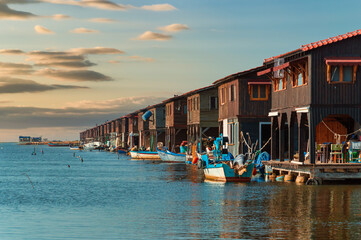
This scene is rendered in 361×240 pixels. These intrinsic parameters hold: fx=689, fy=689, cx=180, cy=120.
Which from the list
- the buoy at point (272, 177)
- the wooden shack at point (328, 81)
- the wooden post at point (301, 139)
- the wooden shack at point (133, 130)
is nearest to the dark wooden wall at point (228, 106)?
the buoy at point (272, 177)

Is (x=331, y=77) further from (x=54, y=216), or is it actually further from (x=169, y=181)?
(x=54, y=216)

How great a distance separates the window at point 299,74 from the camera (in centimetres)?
4289

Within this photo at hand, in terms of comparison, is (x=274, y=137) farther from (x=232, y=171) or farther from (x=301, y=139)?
(x=301, y=139)

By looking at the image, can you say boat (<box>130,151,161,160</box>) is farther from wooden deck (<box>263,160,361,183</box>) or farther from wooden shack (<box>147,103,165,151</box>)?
wooden deck (<box>263,160,361,183</box>)

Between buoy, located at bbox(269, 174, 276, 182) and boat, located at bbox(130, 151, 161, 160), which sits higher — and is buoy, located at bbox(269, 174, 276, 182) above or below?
below

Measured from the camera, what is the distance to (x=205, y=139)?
253 ft

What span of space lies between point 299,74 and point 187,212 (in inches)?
664

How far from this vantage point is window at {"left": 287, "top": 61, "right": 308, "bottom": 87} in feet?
141

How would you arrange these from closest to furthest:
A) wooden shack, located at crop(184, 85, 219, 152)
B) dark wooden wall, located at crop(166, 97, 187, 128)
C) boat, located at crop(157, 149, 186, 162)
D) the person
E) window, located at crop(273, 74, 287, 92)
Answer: window, located at crop(273, 74, 287, 92) < wooden shack, located at crop(184, 85, 219, 152) < boat, located at crop(157, 149, 186, 162) < the person < dark wooden wall, located at crop(166, 97, 187, 128)

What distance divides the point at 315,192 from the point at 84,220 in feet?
48.0

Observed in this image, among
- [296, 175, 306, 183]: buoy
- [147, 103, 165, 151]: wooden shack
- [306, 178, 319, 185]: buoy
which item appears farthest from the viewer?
[147, 103, 165, 151]: wooden shack

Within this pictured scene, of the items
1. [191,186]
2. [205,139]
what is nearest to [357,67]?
[191,186]

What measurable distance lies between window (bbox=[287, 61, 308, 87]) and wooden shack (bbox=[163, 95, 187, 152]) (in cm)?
4177

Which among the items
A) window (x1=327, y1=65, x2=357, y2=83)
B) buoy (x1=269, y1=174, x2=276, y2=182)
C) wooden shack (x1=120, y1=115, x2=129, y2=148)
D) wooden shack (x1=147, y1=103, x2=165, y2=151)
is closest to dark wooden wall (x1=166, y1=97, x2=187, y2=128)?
wooden shack (x1=147, y1=103, x2=165, y2=151)
